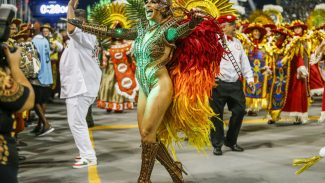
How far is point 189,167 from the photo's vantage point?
7.19 meters

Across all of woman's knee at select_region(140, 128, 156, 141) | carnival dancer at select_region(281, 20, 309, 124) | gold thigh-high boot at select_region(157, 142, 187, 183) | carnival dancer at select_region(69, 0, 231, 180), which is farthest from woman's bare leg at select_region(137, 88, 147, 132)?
carnival dancer at select_region(281, 20, 309, 124)

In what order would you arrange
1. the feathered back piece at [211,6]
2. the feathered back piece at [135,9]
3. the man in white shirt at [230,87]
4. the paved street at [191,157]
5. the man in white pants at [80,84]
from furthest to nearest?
the feathered back piece at [135,9], the man in white shirt at [230,87], the man in white pants at [80,84], the feathered back piece at [211,6], the paved street at [191,157]

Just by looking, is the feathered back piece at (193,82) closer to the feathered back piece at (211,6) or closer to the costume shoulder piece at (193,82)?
the costume shoulder piece at (193,82)

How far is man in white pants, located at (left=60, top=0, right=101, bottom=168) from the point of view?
7.21 metres

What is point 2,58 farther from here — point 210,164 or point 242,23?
point 242,23

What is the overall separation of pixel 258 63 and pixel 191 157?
462cm

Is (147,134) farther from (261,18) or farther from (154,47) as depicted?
(261,18)

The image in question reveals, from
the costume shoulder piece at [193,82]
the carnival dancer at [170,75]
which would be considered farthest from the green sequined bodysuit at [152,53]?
the costume shoulder piece at [193,82]

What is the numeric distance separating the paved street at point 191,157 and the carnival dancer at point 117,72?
162 centimetres

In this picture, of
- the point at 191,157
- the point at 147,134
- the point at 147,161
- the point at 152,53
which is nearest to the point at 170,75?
the point at 152,53

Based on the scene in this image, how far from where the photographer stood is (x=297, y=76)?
11039 mm

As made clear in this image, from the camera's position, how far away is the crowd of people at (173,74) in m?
5.75

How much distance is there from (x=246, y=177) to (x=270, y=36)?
586 cm

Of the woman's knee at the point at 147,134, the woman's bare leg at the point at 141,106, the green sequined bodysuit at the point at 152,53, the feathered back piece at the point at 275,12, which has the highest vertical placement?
the feathered back piece at the point at 275,12
